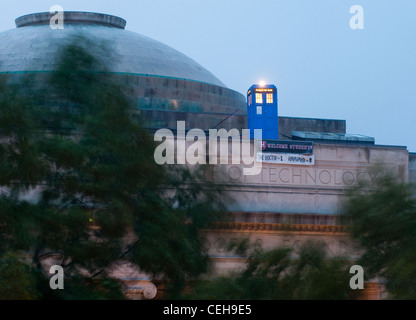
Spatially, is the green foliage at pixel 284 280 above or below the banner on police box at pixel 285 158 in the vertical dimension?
below

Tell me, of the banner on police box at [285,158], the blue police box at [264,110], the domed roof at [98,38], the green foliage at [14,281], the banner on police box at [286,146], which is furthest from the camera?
the domed roof at [98,38]

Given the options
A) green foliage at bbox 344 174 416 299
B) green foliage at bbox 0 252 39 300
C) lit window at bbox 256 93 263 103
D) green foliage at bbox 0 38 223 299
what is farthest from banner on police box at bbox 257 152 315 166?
green foliage at bbox 0 252 39 300

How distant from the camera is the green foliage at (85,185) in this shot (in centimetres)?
2288

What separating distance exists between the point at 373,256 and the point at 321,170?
1500 centimetres

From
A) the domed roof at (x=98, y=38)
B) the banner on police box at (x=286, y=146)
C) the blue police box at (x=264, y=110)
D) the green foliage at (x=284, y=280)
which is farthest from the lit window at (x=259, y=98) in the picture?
the green foliage at (x=284, y=280)

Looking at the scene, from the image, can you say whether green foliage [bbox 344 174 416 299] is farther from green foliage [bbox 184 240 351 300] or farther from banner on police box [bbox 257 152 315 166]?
banner on police box [bbox 257 152 315 166]

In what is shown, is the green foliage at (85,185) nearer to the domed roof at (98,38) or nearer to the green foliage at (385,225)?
the green foliage at (385,225)

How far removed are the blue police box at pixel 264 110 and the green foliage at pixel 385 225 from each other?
49.0ft

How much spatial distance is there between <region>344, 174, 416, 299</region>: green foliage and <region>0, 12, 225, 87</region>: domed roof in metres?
19.9

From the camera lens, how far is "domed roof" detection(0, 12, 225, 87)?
150 feet

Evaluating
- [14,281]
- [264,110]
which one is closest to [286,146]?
[264,110]

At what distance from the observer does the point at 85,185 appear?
23344 millimetres
